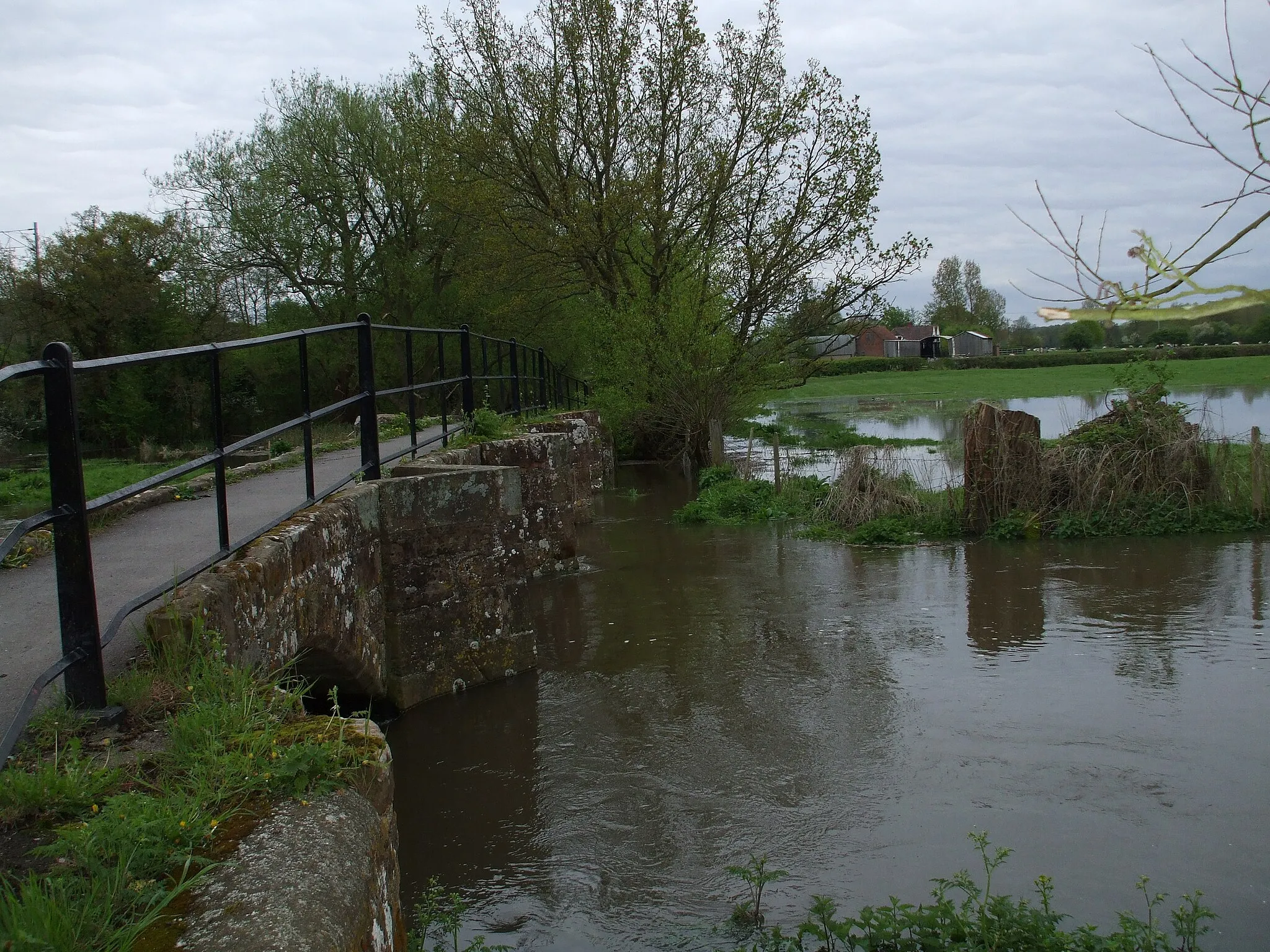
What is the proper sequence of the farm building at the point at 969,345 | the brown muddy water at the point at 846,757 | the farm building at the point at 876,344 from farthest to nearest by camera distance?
1. the farm building at the point at 876,344
2. the farm building at the point at 969,345
3. the brown muddy water at the point at 846,757

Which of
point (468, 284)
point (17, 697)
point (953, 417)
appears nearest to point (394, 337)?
point (468, 284)

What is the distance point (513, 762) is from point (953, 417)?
3606cm

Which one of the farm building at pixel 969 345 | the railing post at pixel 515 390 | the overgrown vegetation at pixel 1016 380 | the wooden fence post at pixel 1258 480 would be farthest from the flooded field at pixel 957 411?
the farm building at pixel 969 345

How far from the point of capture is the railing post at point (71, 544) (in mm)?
3133

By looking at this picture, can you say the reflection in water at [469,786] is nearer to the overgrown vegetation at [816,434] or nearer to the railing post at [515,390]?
the railing post at [515,390]

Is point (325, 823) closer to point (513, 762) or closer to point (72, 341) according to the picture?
point (513, 762)

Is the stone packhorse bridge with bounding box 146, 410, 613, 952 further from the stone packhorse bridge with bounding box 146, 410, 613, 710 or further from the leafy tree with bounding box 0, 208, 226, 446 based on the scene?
the leafy tree with bounding box 0, 208, 226, 446

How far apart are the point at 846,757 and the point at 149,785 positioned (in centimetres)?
421

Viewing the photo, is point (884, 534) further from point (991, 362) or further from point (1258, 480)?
point (991, 362)

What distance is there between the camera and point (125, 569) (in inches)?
193

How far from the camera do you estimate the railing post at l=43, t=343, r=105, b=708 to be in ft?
10.3

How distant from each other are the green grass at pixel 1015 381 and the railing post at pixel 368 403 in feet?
107

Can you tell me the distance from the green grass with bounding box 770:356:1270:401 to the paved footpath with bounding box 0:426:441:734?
3300 centimetres

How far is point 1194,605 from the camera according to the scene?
30.8 feet
